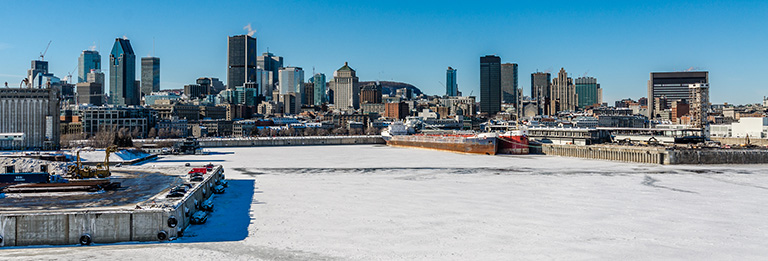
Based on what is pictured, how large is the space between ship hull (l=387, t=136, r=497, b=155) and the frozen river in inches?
1389

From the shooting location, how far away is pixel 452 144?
309ft

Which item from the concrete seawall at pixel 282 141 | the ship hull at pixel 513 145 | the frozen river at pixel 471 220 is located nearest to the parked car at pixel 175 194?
the frozen river at pixel 471 220

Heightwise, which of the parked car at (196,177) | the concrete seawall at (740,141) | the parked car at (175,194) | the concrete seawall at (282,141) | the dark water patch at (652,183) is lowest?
the dark water patch at (652,183)

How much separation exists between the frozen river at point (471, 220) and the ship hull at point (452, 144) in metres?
35.3

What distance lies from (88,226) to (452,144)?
240 ft

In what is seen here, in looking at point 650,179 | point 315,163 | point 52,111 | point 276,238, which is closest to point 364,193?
point 276,238

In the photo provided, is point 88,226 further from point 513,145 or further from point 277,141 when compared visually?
point 277,141

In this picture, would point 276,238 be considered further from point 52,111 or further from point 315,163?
point 52,111

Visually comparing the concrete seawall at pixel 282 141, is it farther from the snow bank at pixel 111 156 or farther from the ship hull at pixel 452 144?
the snow bank at pixel 111 156

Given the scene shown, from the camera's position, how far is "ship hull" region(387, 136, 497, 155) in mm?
85625

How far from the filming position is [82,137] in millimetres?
144375

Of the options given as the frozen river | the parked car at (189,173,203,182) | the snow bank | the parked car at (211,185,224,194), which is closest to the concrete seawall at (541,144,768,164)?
the frozen river

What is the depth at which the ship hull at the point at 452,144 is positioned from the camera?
281 feet

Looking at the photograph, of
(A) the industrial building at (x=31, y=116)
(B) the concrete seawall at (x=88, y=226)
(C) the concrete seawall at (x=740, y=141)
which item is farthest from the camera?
(A) the industrial building at (x=31, y=116)
